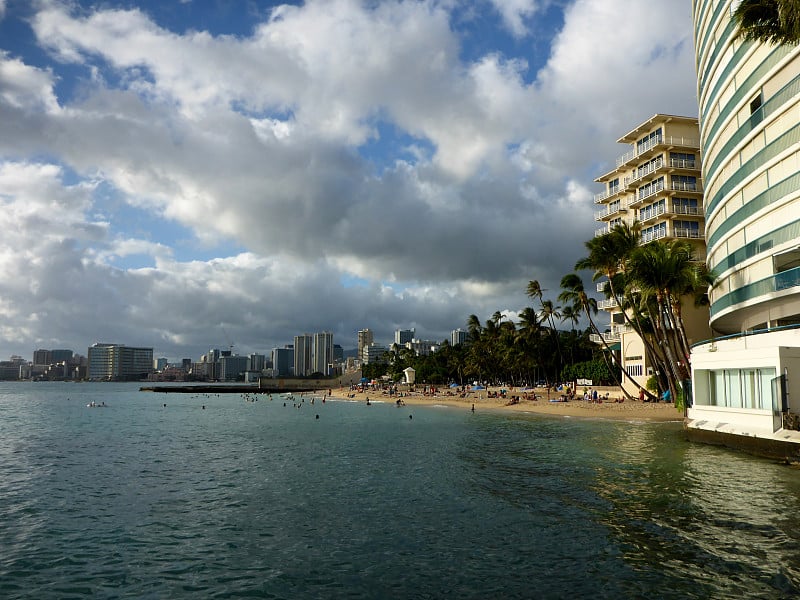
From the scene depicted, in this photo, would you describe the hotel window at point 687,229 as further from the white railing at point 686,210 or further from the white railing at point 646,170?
the white railing at point 646,170

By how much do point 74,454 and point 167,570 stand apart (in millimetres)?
27852

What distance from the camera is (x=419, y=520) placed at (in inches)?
711

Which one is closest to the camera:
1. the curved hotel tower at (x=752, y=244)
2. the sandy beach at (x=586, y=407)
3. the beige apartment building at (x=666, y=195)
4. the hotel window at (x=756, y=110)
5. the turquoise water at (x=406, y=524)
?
the turquoise water at (x=406, y=524)

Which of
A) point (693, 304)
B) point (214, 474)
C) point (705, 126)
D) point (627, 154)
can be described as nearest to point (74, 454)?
point (214, 474)

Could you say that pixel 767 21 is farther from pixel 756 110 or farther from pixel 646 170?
pixel 646 170

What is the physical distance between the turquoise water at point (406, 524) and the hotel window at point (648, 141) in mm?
48699

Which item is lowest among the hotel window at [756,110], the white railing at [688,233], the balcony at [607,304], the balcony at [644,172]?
the balcony at [607,304]

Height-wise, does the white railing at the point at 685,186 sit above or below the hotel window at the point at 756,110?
above

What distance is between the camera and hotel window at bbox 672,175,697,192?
6988cm

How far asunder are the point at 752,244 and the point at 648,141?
39344mm

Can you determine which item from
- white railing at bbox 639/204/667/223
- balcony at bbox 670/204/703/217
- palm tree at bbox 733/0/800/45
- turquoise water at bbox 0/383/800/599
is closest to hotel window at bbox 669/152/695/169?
balcony at bbox 670/204/703/217

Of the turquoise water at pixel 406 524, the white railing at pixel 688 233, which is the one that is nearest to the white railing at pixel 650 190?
the white railing at pixel 688 233

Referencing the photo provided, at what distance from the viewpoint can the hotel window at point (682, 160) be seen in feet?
230

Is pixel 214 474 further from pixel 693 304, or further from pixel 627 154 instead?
pixel 627 154
